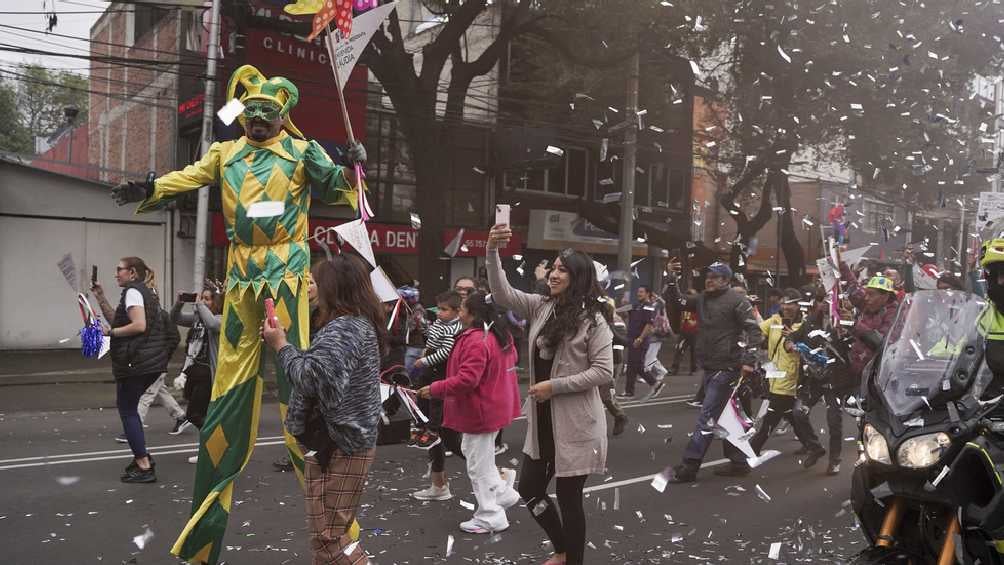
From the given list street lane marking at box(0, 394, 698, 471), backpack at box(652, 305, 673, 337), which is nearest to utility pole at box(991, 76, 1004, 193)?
backpack at box(652, 305, 673, 337)

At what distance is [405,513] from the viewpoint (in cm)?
635

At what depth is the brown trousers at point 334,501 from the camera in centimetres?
387

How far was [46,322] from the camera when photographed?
62.3ft

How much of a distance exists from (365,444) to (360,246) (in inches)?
57.1

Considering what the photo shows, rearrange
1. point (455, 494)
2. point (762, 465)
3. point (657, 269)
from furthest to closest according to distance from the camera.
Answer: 1. point (657, 269)
2. point (762, 465)
3. point (455, 494)

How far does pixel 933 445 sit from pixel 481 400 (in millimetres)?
2899

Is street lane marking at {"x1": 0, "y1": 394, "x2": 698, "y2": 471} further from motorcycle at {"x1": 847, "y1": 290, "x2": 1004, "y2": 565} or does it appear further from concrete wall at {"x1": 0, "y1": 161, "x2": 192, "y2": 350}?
concrete wall at {"x1": 0, "y1": 161, "x2": 192, "y2": 350}

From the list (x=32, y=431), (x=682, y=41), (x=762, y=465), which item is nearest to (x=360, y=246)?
(x=762, y=465)

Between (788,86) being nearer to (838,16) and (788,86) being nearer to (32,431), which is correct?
(838,16)

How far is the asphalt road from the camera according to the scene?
5449 mm

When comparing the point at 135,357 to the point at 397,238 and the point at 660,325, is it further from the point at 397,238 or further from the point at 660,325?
the point at 397,238

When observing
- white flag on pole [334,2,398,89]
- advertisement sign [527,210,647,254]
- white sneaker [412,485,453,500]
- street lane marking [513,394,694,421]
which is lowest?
street lane marking [513,394,694,421]

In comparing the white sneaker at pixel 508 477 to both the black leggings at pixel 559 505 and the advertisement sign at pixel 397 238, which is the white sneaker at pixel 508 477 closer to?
the black leggings at pixel 559 505

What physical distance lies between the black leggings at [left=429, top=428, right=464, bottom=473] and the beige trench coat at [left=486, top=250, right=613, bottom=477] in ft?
6.39
